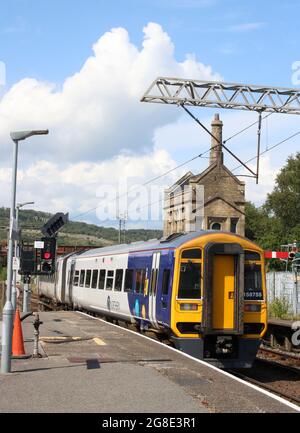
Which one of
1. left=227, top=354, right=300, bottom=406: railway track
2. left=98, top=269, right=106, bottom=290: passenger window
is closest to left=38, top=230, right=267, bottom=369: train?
left=227, top=354, right=300, bottom=406: railway track

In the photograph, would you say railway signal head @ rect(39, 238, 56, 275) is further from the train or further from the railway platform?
the train

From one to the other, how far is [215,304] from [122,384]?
15.3 ft

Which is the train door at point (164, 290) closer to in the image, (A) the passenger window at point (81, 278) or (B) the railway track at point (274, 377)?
(B) the railway track at point (274, 377)

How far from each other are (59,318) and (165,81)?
9.37 meters

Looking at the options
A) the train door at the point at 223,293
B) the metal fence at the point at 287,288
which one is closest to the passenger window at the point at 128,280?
the train door at the point at 223,293

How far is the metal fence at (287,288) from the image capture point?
2536 cm

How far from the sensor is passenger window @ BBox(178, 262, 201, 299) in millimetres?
14281

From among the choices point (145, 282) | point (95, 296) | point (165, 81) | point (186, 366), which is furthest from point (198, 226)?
point (186, 366)

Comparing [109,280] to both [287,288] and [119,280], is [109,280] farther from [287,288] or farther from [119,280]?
[287,288]

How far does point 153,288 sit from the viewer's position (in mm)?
16031

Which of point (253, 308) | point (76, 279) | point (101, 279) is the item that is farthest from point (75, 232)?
point (253, 308)
